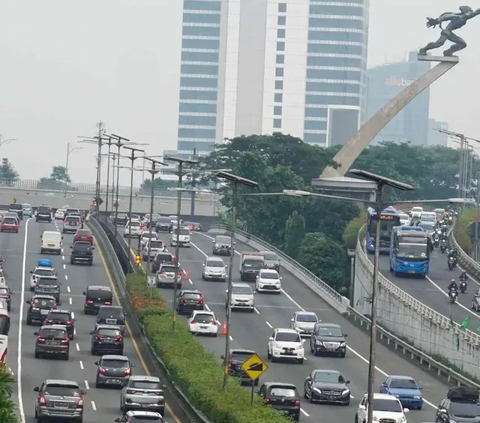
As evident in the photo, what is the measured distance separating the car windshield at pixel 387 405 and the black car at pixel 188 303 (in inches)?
1250

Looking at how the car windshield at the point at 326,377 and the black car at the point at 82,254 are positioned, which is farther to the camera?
the black car at the point at 82,254

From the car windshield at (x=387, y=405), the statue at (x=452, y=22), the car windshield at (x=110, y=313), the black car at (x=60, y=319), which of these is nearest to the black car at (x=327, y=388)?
the car windshield at (x=387, y=405)

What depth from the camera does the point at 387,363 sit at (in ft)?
226

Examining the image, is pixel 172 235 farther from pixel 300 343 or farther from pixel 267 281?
pixel 300 343

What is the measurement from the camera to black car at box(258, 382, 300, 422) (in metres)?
49.3

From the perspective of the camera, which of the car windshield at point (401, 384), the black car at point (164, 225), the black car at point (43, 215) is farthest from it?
the black car at point (43, 215)

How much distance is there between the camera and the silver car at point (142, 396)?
4797cm

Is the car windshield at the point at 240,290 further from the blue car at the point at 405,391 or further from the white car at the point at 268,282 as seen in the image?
the blue car at the point at 405,391

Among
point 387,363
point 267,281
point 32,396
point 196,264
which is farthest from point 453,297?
point 32,396

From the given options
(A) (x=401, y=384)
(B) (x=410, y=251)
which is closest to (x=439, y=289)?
(B) (x=410, y=251)

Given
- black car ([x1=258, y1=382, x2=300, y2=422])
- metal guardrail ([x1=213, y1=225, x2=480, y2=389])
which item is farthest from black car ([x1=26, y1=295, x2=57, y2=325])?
black car ([x1=258, y1=382, x2=300, y2=422])

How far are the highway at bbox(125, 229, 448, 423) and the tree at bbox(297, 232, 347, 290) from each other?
24.2 m

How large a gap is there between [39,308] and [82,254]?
2801cm

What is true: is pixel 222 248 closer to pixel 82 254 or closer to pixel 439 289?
pixel 82 254
